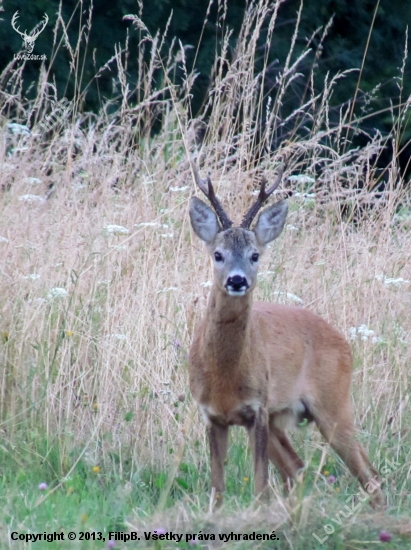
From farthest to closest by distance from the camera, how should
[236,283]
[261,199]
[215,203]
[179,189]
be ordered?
[179,189]
[215,203]
[261,199]
[236,283]

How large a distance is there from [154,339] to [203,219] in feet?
3.31

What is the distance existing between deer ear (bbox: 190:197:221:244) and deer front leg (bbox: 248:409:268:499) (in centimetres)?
93

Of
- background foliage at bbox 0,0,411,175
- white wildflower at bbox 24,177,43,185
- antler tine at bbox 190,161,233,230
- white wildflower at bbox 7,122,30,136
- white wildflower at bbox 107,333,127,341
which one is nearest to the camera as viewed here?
antler tine at bbox 190,161,233,230

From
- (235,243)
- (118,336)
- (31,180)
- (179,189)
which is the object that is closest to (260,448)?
(235,243)

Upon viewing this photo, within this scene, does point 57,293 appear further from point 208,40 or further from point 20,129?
point 208,40

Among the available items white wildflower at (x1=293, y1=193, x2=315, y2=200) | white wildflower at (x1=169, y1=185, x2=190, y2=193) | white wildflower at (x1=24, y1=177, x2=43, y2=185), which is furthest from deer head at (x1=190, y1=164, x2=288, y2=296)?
white wildflower at (x1=24, y1=177, x2=43, y2=185)

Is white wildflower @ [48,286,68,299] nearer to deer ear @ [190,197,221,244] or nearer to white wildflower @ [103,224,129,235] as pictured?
white wildflower @ [103,224,129,235]

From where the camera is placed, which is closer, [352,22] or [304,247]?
[304,247]

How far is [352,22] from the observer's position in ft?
43.1

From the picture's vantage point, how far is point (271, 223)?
17.4 ft

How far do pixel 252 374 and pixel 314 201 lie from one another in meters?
2.16

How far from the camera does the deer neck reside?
194 inches

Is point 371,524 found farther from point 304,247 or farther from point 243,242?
point 304,247

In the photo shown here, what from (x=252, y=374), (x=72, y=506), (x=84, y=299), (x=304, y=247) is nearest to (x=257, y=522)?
(x=72, y=506)
